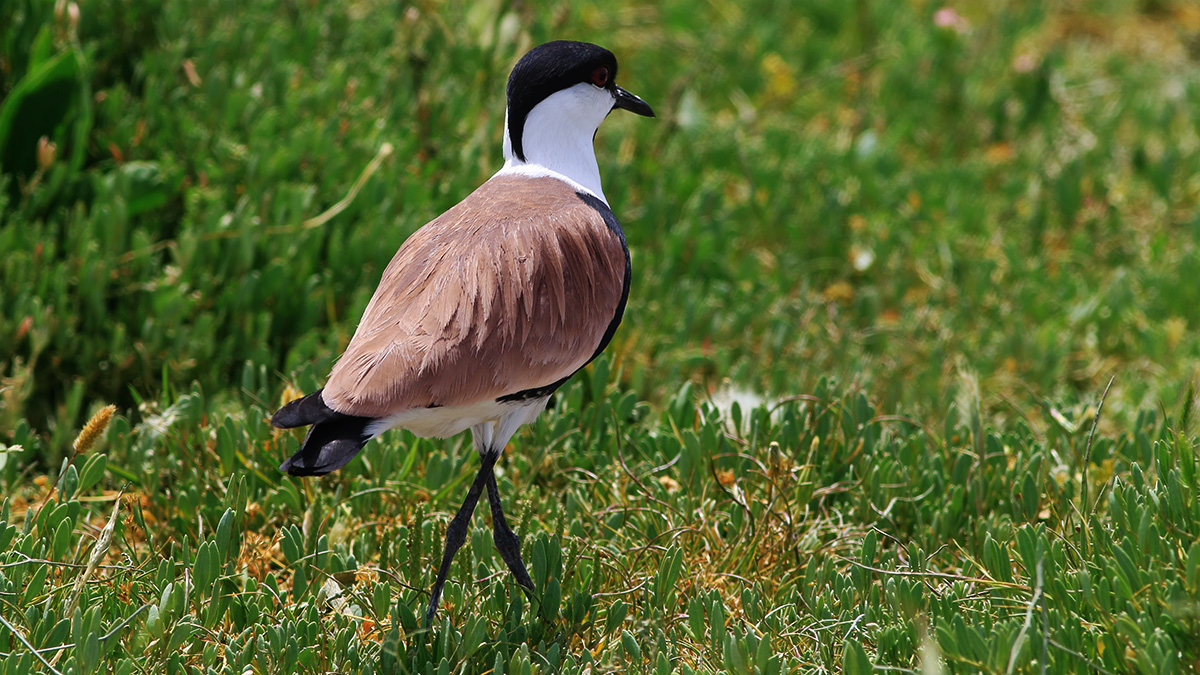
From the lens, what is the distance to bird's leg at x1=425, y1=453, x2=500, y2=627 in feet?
10.2

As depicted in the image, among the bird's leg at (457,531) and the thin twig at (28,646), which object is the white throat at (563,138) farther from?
the thin twig at (28,646)

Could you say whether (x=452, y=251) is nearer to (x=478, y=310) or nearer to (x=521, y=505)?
(x=478, y=310)

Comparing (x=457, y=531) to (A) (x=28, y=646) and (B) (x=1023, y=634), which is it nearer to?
(A) (x=28, y=646)

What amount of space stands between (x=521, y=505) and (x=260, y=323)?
4.35ft

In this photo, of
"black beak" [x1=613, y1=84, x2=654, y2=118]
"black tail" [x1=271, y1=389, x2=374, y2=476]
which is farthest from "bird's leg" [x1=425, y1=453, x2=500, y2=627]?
"black beak" [x1=613, y1=84, x2=654, y2=118]

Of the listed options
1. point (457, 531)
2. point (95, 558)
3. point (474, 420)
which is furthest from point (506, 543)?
point (95, 558)

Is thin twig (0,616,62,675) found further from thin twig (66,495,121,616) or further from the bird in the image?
the bird

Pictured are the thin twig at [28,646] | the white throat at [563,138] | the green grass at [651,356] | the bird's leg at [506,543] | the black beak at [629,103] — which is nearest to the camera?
the thin twig at [28,646]

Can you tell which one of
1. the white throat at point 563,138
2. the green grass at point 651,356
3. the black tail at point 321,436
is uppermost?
the white throat at point 563,138

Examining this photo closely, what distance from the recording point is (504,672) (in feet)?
10.1

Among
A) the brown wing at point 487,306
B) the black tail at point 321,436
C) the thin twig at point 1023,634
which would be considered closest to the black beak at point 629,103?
the brown wing at point 487,306

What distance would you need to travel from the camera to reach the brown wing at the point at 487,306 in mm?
2799

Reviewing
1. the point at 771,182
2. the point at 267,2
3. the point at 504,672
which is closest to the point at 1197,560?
the point at 504,672

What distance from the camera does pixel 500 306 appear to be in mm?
2963
